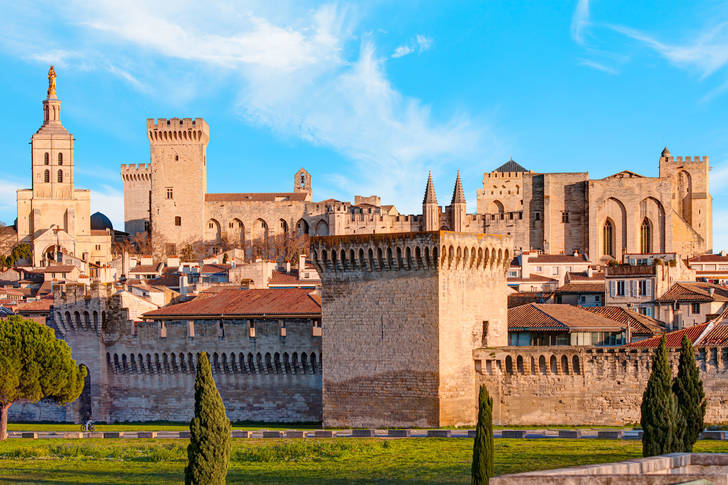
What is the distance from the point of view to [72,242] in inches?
5027

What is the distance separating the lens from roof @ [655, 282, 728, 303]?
204ft

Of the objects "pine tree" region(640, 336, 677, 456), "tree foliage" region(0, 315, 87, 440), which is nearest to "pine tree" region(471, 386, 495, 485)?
"pine tree" region(640, 336, 677, 456)

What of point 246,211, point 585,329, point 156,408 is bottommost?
point 156,408

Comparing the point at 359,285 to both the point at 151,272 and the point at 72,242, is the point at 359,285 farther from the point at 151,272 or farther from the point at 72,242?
the point at 72,242

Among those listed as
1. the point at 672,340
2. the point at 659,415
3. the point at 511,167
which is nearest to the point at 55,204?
the point at 511,167

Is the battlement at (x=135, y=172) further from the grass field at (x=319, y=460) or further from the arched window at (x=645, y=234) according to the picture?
the grass field at (x=319, y=460)

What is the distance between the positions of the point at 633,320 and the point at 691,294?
9201 millimetres

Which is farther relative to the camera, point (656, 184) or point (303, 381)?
point (656, 184)

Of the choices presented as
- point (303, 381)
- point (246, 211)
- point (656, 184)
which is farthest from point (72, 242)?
point (303, 381)

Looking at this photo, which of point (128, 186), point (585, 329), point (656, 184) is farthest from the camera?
point (128, 186)

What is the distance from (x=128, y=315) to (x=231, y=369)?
6144 mm

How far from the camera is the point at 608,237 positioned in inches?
4678

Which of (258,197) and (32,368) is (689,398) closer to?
(32,368)

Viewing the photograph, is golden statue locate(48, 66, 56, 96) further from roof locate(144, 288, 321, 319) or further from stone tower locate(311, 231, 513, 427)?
stone tower locate(311, 231, 513, 427)
